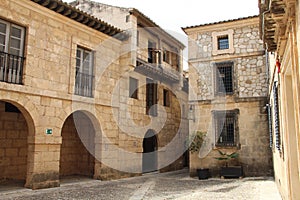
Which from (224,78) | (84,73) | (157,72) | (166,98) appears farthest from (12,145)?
(224,78)

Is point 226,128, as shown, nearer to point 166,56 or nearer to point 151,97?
point 151,97

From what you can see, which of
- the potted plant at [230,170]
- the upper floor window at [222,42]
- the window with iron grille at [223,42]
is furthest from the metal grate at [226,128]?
the window with iron grille at [223,42]

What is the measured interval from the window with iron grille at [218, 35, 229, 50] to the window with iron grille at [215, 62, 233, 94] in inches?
32.6

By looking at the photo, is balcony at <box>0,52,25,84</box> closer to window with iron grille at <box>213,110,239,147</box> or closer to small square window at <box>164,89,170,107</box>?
window with iron grille at <box>213,110,239,147</box>

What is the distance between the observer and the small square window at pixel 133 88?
13187 millimetres

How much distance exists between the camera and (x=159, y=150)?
1498 centimetres

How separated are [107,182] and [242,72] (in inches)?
286

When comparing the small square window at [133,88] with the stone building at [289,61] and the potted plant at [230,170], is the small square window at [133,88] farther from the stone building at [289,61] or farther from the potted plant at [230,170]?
the stone building at [289,61]

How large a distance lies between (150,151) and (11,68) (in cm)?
835

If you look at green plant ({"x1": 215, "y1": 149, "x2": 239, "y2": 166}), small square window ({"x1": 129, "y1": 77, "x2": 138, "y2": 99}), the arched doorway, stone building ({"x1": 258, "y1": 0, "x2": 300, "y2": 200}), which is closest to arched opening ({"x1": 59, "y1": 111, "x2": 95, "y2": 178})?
small square window ({"x1": 129, "y1": 77, "x2": 138, "y2": 99})

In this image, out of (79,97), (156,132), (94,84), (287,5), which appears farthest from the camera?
(156,132)

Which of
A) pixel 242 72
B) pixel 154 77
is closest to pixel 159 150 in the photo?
pixel 154 77

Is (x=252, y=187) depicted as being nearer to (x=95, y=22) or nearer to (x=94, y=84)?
(x=94, y=84)

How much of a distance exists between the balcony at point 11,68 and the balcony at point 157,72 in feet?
18.2
